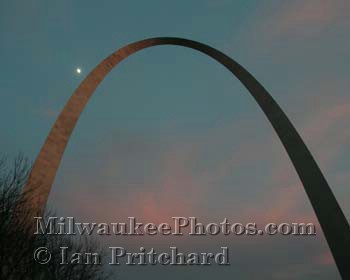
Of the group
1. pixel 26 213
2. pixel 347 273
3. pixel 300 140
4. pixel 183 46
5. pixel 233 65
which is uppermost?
pixel 183 46

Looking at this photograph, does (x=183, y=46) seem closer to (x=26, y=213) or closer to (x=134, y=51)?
(x=134, y=51)

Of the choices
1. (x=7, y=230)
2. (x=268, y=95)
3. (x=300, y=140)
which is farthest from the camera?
(x=268, y=95)

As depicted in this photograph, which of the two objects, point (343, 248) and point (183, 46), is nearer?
point (343, 248)

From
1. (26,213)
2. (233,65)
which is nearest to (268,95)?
(233,65)

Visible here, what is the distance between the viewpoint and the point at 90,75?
28.3 metres

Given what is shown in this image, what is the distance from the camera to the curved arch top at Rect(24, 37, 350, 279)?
74.4 feet

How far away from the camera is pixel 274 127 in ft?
93.6

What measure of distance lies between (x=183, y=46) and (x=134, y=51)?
12.5ft

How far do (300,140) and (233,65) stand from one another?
7852mm

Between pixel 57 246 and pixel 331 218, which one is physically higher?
pixel 57 246

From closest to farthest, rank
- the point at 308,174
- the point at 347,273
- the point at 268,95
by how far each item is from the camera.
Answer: the point at 347,273, the point at 308,174, the point at 268,95

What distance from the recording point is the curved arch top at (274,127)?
22.7 meters

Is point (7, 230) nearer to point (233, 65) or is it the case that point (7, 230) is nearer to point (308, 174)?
point (308, 174)

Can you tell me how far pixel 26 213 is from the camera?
858 inches
